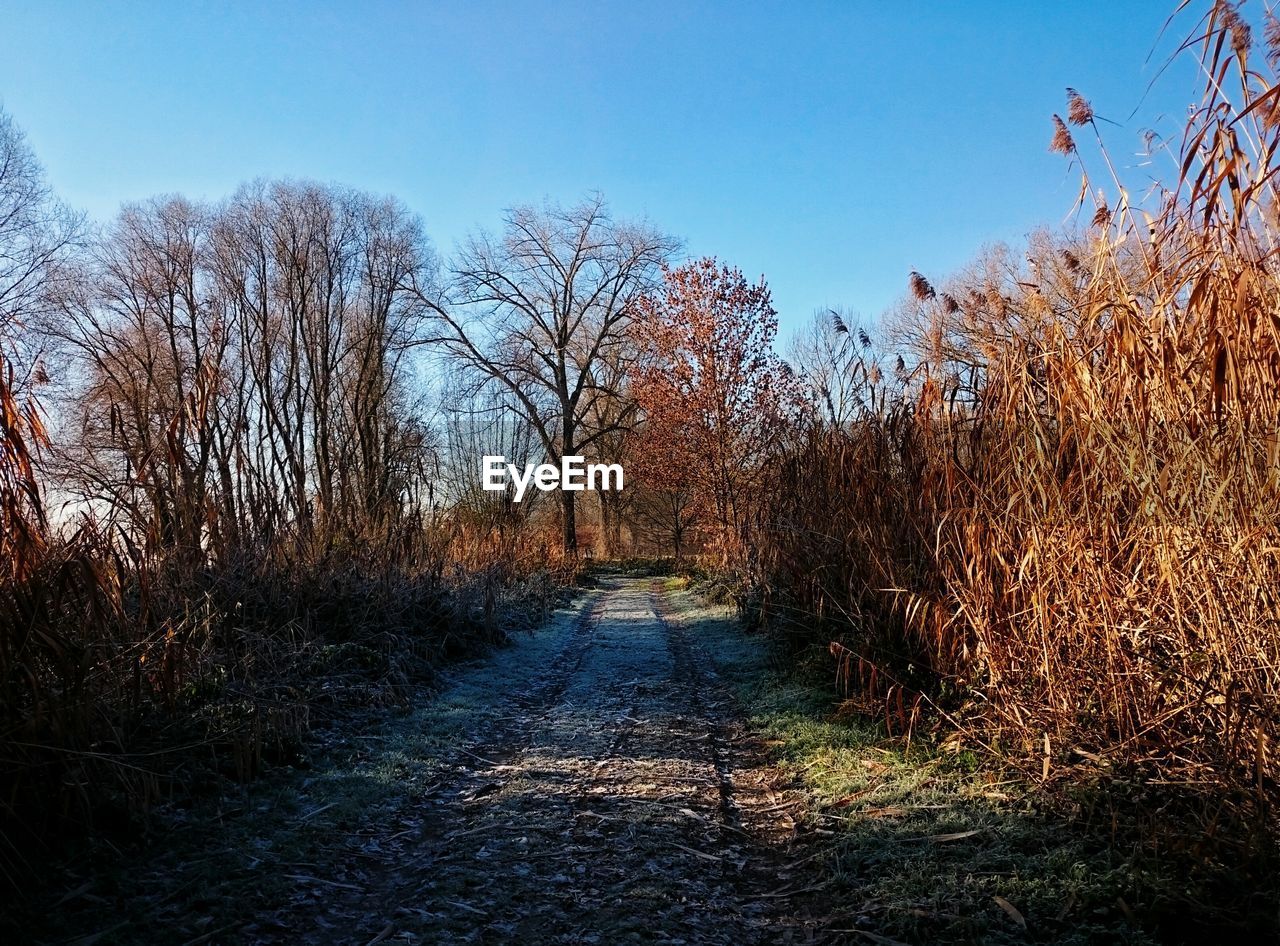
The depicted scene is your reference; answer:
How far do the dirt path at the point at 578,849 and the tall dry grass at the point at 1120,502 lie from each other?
1.27 meters

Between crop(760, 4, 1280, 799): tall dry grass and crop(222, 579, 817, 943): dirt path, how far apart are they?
4.16ft

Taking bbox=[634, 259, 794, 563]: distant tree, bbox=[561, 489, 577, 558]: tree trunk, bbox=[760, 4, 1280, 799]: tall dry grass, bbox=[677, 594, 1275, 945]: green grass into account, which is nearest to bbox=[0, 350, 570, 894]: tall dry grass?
bbox=[677, 594, 1275, 945]: green grass

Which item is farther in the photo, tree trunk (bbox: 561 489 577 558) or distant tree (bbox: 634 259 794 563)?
tree trunk (bbox: 561 489 577 558)

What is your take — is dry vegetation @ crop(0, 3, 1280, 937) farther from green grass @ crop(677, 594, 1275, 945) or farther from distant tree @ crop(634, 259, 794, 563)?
distant tree @ crop(634, 259, 794, 563)

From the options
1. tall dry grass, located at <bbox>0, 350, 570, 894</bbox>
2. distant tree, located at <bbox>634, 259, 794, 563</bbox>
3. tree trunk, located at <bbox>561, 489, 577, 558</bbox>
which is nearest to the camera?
tall dry grass, located at <bbox>0, 350, 570, 894</bbox>

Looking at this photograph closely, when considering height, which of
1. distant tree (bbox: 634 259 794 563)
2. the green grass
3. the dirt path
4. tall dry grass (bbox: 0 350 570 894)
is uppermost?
distant tree (bbox: 634 259 794 563)

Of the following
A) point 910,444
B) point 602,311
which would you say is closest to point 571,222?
point 602,311

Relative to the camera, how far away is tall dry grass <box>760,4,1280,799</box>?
2611mm

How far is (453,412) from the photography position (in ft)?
79.6

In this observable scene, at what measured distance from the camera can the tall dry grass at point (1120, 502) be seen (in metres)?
2.61

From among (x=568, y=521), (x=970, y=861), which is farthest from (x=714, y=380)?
(x=970, y=861)

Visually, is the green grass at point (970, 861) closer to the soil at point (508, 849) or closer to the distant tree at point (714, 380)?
the soil at point (508, 849)

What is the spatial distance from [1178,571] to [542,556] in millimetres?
15548

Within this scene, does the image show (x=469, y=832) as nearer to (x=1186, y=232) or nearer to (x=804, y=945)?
(x=804, y=945)
